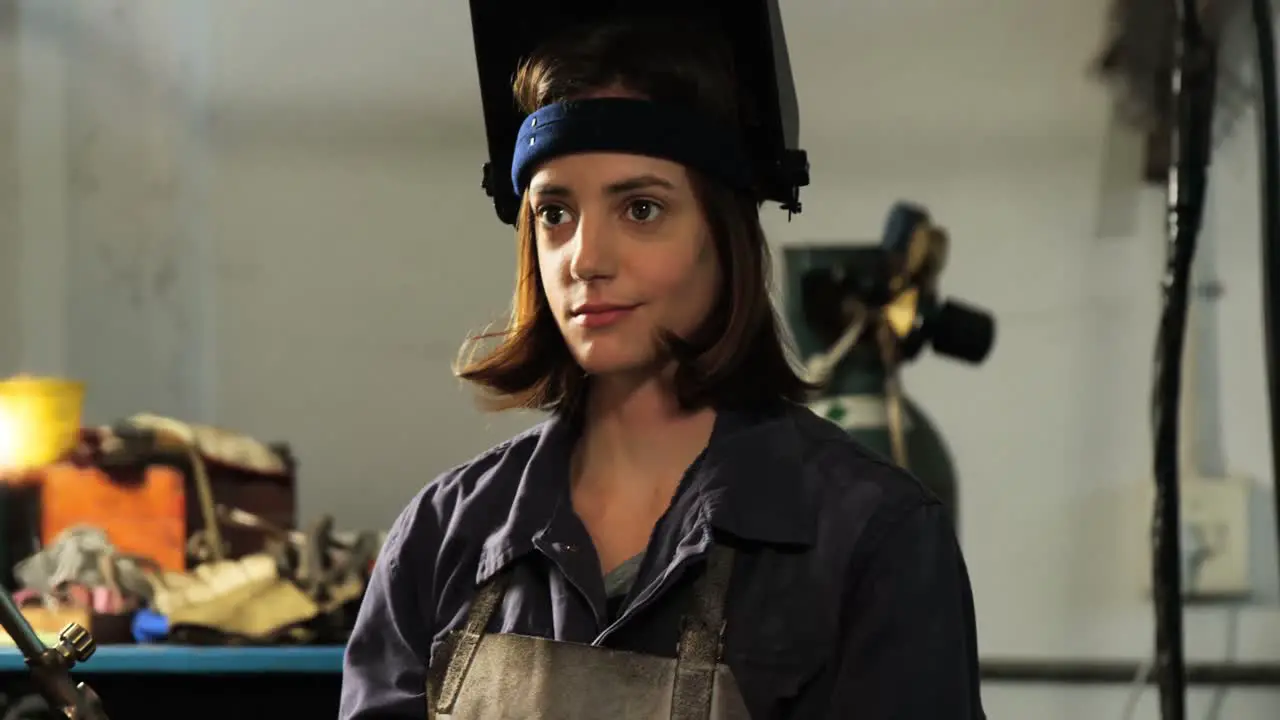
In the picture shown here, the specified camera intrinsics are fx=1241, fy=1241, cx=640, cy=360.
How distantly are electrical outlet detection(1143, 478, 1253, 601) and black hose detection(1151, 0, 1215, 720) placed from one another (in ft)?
1.06

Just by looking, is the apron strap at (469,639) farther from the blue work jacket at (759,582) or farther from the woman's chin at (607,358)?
the woman's chin at (607,358)

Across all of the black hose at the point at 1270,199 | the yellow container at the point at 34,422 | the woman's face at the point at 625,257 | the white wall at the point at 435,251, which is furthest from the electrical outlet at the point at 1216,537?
the yellow container at the point at 34,422

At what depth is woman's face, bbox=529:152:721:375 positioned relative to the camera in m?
0.84

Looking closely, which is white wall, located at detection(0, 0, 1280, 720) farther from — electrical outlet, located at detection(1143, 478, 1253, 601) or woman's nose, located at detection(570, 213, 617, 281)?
woman's nose, located at detection(570, 213, 617, 281)

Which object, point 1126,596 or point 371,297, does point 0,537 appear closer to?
→ point 371,297

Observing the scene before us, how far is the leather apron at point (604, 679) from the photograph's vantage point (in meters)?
0.79

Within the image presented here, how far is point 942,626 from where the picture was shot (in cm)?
79

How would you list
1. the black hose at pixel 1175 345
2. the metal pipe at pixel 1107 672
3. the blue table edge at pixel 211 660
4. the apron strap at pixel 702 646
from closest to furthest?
the apron strap at pixel 702 646
the blue table edge at pixel 211 660
the black hose at pixel 1175 345
the metal pipe at pixel 1107 672

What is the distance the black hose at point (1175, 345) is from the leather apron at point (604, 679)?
671 mm

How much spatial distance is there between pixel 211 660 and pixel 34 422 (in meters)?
0.36

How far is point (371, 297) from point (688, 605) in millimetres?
1056

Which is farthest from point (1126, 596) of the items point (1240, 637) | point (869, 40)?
point (869, 40)

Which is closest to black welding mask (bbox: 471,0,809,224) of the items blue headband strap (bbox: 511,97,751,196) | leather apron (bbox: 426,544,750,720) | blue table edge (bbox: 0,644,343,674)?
blue headband strap (bbox: 511,97,751,196)

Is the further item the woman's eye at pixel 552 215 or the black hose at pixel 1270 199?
the black hose at pixel 1270 199
